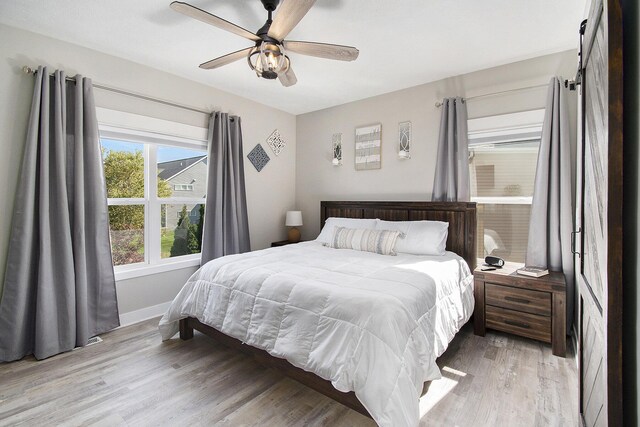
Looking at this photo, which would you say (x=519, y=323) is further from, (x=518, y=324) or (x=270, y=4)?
(x=270, y=4)

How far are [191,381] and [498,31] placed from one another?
11.5ft

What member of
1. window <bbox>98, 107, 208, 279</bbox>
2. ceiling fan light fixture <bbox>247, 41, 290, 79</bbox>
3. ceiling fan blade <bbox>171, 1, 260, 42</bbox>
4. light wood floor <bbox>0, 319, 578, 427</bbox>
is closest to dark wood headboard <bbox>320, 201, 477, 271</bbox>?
light wood floor <bbox>0, 319, 578, 427</bbox>

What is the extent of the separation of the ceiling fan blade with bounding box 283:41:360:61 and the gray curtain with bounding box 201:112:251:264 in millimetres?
1757

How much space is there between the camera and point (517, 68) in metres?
3.02

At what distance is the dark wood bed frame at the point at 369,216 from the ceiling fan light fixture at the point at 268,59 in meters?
1.94

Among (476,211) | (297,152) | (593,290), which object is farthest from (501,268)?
(297,152)

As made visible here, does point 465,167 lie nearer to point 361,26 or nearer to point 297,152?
point 361,26

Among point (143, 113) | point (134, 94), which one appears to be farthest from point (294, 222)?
point (134, 94)

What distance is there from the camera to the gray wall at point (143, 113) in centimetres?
242

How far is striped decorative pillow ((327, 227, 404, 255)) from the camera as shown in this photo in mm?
3068

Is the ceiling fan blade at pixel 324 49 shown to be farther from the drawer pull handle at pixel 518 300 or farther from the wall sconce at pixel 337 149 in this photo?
the drawer pull handle at pixel 518 300

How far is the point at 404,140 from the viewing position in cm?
374

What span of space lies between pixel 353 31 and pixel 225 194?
2.26m

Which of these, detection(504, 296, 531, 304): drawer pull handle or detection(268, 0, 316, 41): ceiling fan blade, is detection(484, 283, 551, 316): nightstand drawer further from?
detection(268, 0, 316, 41): ceiling fan blade
